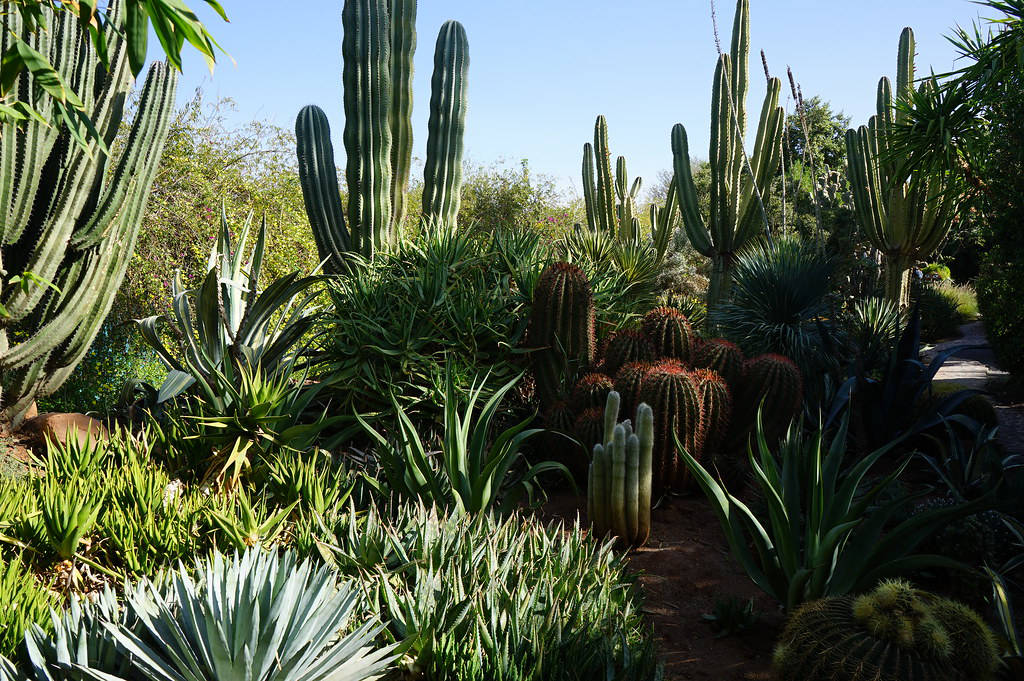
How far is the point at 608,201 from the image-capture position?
13.0 metres

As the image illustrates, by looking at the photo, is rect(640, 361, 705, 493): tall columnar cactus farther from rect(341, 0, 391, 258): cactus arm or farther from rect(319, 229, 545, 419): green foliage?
rect(341, 0, 391, 258): cactus arm

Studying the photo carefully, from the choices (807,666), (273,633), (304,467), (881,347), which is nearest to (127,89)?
(304,467)

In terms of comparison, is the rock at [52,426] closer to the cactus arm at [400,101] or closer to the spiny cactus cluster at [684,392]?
the cactus arm at [400,101]

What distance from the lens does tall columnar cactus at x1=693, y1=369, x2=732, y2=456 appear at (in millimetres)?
4785

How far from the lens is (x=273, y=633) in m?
2.16

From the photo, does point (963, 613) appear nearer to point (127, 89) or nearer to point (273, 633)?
point (273, 633)

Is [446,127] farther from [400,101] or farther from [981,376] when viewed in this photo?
[981,376]

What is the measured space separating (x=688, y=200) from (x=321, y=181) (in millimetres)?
5430

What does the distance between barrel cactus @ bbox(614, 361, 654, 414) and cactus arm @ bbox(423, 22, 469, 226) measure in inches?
158

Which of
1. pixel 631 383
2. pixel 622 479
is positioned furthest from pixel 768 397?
pixel 622 479

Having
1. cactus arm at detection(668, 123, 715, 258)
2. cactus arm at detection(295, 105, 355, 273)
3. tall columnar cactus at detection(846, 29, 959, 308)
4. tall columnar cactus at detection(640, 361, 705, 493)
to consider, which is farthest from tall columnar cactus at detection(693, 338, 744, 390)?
tall columnar cactus at detection(846, 29, 959, 308)

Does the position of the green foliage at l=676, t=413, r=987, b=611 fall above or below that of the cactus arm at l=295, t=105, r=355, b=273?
below

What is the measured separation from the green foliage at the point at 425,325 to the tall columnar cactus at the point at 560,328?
0.74ft

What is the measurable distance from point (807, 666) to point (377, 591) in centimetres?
148
